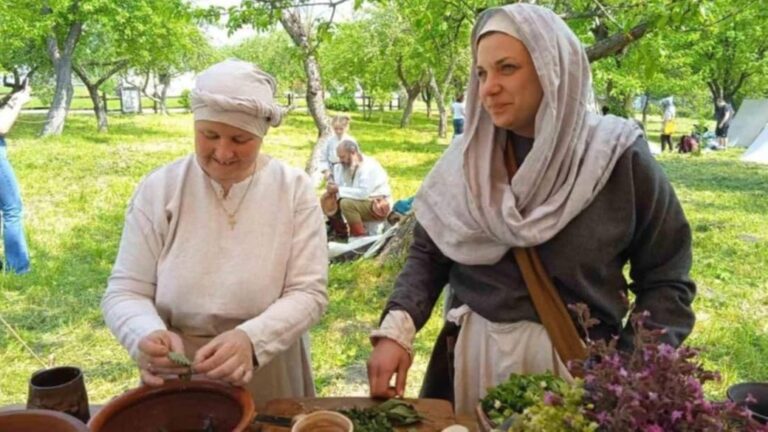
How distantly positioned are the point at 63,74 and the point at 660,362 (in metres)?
21.1

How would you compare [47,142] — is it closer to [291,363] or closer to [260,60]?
[291,363]

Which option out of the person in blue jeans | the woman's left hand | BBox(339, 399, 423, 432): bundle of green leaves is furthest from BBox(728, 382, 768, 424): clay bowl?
the person in blue jeans

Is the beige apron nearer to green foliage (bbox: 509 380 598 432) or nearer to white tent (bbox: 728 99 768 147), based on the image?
green foliage (bbox: 509 380 598 432)

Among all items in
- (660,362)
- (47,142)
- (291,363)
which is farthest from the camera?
(47,142)

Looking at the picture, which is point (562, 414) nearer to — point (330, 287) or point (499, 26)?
point (499, 26)

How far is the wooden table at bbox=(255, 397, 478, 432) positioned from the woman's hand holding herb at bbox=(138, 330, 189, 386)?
24 cm

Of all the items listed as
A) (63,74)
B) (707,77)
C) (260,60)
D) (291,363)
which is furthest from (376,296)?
(260,60)

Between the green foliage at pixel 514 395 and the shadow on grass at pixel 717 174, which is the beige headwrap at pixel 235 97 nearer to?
the green foliage at pixel 514 395

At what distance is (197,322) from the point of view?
1.70 m

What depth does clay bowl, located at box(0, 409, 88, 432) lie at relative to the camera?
3.38 ft

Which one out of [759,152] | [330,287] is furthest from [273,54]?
[330,287]

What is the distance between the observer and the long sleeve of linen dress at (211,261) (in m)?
1.67

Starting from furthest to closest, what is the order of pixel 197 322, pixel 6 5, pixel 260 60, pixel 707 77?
1. pixel 260 60
2. pixel 707 77
3. pixel 6 5
4. pixel 197 322

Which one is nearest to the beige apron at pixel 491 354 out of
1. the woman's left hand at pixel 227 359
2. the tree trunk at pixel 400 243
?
the woman's left hand at pixel 227 359
